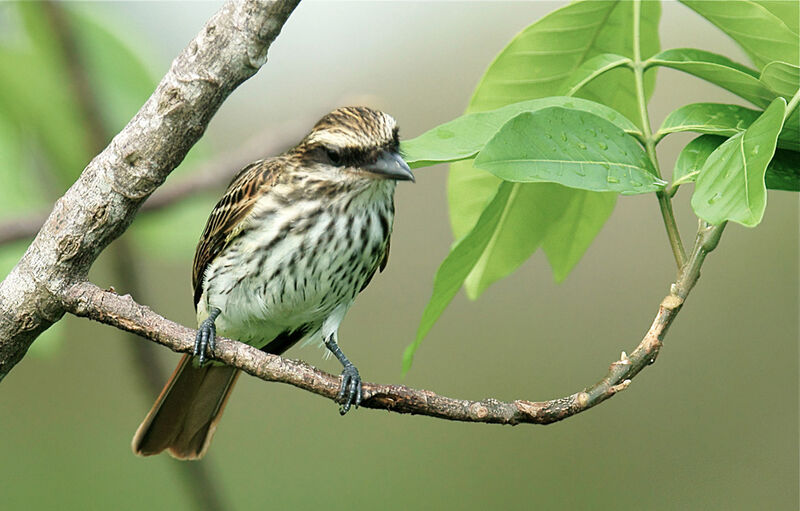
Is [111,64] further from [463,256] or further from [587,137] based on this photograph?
[587,137]

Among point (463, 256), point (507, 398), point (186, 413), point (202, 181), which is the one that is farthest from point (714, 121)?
point (507, 398)

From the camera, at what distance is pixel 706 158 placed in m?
1.90

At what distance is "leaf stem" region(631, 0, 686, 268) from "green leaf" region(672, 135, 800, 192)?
51mm

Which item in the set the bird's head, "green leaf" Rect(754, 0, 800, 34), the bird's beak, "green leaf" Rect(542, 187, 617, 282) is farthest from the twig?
"green leaf" Rect(754, 0, 800, 34)

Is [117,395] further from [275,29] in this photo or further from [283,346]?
[275,29]

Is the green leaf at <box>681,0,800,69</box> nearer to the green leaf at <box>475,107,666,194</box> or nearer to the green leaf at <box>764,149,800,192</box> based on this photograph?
the green leaf at <box>764,149,800,192</box>

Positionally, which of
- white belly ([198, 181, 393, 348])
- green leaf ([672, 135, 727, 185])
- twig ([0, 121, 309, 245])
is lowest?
white belly ([198, 181, 393, 348])

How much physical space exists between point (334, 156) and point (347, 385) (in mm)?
912

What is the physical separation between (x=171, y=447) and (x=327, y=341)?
2.38ft

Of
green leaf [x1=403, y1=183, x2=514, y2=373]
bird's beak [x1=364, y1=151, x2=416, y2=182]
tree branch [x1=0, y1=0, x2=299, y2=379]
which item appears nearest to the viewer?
tree branch [x1=0, y1=0, x2=299, y2=379]

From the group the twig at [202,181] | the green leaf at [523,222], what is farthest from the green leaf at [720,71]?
the twig at [202,181]

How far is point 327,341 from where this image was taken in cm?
347

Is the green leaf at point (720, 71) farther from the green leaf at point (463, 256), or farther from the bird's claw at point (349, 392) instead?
the bird's claw at point (349, 392)

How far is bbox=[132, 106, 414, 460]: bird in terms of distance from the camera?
3016mm
